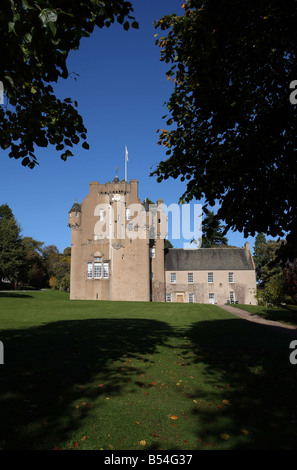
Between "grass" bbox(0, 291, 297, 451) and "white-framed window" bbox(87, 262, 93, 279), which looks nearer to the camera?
"grass" bbox(0, 291, 297, 451)

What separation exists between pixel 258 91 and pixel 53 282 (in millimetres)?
82264

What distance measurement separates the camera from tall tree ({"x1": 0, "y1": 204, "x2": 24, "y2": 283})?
48469 millimetres

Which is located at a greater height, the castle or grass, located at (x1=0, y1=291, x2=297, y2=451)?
the castle

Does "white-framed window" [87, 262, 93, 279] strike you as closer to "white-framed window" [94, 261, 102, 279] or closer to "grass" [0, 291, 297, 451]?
"white-framed window" [94, 261, 102, 279]

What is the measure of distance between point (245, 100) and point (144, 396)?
833cm

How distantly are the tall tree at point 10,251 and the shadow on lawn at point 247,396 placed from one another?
42.9 meters

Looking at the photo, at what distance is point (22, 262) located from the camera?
164 feet

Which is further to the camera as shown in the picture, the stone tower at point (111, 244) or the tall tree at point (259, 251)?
the tall tree at point (259, 251)

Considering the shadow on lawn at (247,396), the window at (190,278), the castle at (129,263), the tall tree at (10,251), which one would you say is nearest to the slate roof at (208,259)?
the castle at (129,263)

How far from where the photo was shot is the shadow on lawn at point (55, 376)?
16.0 feet

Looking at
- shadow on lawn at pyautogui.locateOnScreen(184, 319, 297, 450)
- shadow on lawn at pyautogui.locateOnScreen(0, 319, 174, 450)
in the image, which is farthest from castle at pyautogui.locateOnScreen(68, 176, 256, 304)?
shadow on lawn at pyautogui.locateOnScreen(184, 319, 297, 450)

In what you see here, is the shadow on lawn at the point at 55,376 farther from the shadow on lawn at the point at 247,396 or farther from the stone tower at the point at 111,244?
the stone tower at the point at 111,244

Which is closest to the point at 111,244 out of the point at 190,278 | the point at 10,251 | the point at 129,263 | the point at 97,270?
the point at 129,263

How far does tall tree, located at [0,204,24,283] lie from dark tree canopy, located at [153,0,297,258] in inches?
1775
